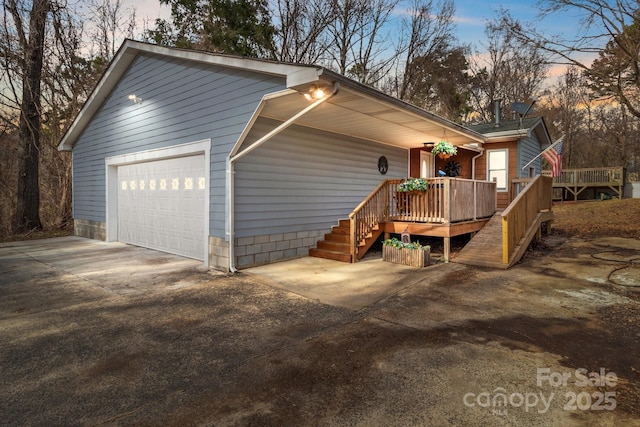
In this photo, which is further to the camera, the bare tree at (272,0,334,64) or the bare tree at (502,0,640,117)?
the bare tree at (272,0,334,64)

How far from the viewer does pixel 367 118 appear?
693 centimetres

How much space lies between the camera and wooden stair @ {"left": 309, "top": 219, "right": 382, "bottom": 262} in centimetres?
734

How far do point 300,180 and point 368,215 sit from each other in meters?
1.74

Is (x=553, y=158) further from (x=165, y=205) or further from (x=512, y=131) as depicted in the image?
(x=165, y=205)

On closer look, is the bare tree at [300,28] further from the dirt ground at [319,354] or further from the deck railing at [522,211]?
the dirt ground at [319,354]

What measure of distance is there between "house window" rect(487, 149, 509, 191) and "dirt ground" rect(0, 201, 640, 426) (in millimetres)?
6372

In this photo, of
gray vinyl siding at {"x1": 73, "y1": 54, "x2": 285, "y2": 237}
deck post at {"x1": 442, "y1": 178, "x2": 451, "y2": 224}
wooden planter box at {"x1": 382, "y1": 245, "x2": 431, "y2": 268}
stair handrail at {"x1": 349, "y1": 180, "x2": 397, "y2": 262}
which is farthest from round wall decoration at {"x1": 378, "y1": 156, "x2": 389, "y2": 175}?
gray vinyl siding at {"x1": 73, "y1": 54, "x2": 285, "y2": 237}

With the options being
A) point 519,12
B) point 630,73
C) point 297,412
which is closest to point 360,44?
point 519,12

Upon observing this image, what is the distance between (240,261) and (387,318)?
137 inches

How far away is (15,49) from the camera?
1138cm

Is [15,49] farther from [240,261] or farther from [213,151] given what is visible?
[240,261]

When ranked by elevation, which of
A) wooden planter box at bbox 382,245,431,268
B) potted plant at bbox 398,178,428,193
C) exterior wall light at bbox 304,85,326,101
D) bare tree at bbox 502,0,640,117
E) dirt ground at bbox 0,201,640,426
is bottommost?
dirt ground at bbox 0,201,640,426

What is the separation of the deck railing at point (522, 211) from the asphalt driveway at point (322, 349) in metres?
0.83

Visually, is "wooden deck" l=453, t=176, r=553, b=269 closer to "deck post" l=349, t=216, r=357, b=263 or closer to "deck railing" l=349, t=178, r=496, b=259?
"deck railing" l=349, t=178, r=496, b=259
